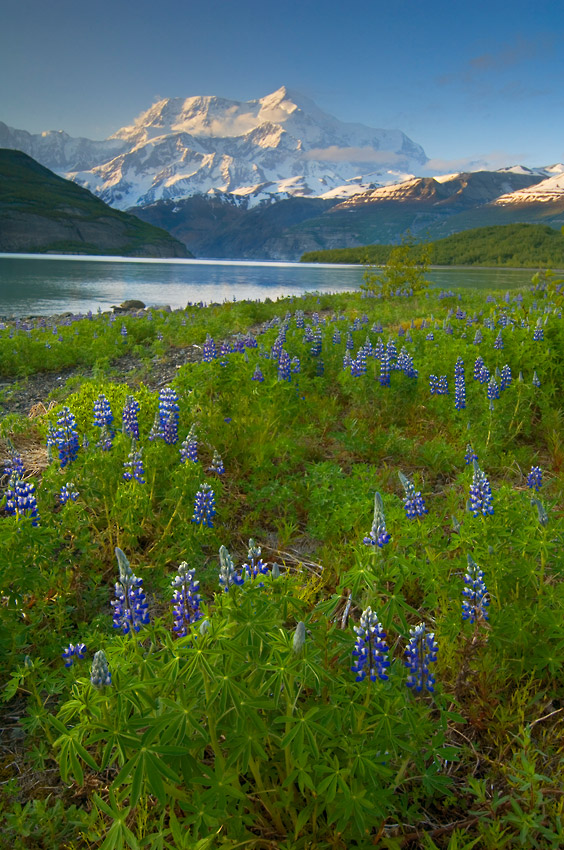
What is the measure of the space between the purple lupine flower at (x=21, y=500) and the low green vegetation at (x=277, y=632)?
21 millimetres

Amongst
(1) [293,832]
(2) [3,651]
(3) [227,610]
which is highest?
(3) [227,610]

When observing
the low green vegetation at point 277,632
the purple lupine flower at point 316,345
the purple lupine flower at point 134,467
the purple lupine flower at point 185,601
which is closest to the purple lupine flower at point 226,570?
the low green vegetation at point 277,632

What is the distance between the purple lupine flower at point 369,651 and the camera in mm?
1782

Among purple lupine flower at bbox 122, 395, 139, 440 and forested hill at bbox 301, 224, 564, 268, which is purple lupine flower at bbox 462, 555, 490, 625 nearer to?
purple lupine flower at bbox 122, 395, 139, 440

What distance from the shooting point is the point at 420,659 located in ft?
6.59

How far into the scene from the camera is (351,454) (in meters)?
5.41

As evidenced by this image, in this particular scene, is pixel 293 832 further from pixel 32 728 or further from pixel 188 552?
pixel 188 552

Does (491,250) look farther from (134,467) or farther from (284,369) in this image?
(134,467)

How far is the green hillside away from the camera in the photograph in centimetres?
13488

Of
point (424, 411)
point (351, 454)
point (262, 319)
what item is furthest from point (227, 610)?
point (262, 319)

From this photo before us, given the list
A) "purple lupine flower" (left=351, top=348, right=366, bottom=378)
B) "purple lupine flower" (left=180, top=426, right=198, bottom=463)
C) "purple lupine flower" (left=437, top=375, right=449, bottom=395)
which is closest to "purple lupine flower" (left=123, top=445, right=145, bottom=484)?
"purple lupine flower" (left=180, top=426, right=198, bottom=463)

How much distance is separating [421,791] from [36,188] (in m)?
212

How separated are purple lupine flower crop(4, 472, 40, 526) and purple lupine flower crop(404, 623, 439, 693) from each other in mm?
2179

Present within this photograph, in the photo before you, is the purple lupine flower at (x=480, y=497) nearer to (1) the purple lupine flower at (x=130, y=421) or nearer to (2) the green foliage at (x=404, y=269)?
(1) the purple lupine flower at (x=130, y=421)
